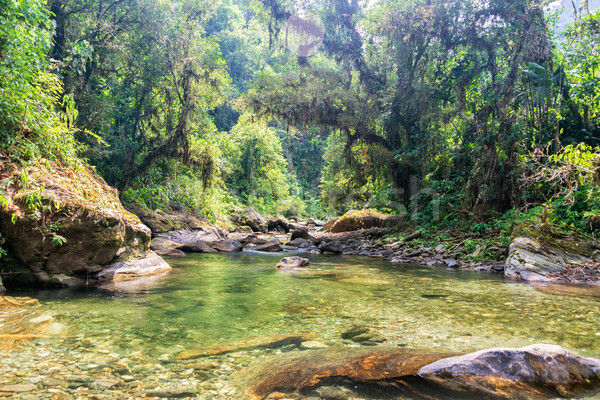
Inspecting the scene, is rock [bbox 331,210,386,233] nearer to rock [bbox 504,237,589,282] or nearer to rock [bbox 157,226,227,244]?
rock [bbox 157,226,227,244]

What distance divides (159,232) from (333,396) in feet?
39.9

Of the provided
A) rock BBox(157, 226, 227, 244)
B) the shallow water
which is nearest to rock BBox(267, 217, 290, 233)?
rock BBox(157, 226, 227, 244)

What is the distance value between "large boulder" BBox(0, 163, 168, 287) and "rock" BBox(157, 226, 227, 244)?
22.0 feet

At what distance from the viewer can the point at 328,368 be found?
7.79 ft

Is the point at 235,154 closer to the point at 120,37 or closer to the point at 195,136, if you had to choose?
the point at 195,136

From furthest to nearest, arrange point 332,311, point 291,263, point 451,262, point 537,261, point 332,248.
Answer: point 332,248 → point 451,262 → point 291,263 → point 537,261 → point 332,311

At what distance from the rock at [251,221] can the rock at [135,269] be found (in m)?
14.4

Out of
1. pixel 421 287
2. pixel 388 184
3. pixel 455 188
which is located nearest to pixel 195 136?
pixel 388 184

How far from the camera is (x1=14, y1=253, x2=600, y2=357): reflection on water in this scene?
306cm

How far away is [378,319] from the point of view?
3711mm

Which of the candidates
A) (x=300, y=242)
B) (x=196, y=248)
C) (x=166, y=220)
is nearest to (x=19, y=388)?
(x=196, y=248)

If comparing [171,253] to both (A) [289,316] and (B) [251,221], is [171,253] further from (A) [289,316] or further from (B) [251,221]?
(B) [251,221]

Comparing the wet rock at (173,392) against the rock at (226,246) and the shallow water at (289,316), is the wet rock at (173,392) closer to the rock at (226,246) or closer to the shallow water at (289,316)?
the shallow water at (289,316)

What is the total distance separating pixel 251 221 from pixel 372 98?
448 inches
